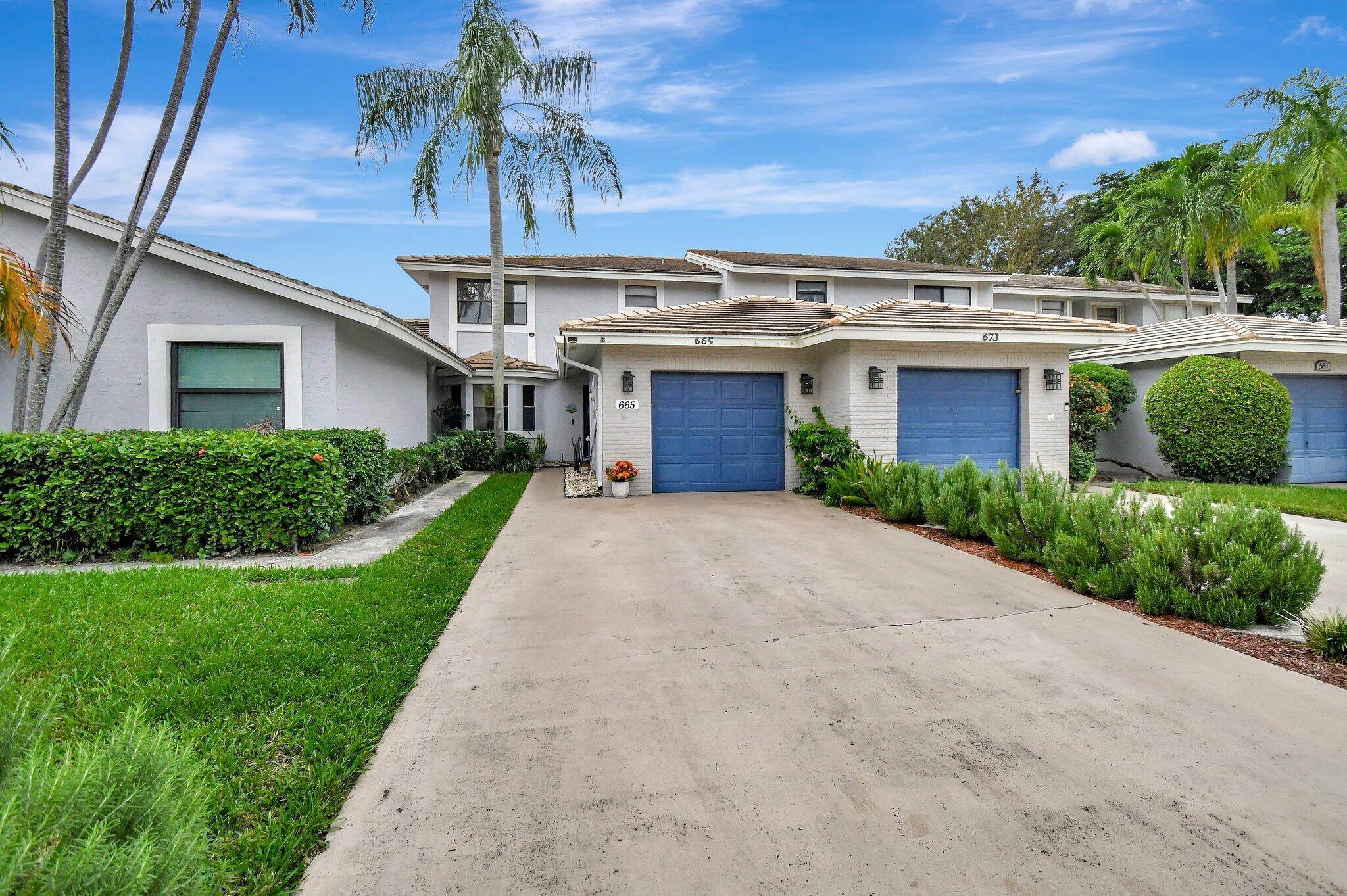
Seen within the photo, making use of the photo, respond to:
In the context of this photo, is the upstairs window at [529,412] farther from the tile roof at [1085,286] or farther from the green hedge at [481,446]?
the tile roof at [1085,286]

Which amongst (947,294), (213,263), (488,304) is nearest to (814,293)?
(947,294)

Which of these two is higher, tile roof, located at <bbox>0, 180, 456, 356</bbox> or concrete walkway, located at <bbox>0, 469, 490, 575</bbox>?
tile roof, located at <bbox>0, 180, 456, 356</bbox>

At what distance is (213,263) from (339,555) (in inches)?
223

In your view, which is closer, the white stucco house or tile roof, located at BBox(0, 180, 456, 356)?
tile roof, located at BBox(0, 180, 456, 356)

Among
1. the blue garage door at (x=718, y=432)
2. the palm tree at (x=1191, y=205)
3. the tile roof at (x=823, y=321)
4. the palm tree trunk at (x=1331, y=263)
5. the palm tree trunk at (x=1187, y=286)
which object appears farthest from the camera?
the palm tree trunk at (x=1187, y=286)

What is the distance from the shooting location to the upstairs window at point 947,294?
23.1 metres

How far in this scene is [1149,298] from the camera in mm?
24484

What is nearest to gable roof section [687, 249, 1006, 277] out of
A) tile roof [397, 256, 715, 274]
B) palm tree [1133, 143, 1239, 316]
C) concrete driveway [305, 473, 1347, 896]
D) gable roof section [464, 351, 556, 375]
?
tile roof [397, 256, 715, 274]

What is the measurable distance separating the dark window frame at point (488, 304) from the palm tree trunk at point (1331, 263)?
848 inches

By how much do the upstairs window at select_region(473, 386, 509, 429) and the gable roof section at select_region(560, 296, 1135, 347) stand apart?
8174 millimetres

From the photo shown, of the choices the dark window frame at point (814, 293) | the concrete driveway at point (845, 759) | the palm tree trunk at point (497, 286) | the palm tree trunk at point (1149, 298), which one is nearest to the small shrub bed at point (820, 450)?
the concrete driveway at point (845, 759)

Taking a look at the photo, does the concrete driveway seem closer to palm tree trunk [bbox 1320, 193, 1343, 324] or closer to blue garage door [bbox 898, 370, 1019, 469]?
blue garage door [bbox 898, 370, 1019, 469]

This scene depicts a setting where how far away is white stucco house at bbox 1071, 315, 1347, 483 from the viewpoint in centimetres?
1302

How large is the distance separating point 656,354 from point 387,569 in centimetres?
679
